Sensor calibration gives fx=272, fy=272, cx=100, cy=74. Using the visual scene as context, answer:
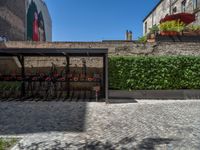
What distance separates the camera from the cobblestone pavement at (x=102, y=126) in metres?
5.36

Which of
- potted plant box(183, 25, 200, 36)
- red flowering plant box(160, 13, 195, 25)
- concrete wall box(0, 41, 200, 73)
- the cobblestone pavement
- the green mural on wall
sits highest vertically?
the green mural on wall

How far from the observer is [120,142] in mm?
5480

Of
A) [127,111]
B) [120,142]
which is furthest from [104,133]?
[127,111]

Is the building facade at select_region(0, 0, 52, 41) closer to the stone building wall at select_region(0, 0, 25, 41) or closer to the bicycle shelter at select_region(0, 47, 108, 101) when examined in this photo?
the stone building wall at select_region(0, 0, 25, 41)

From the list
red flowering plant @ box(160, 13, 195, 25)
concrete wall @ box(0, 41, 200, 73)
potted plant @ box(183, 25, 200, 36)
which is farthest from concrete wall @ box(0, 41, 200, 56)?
red flowering plant @ box(160, 13, 195, 25)

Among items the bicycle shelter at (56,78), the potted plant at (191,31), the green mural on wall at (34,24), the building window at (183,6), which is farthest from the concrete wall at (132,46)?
the green mural on wall at (34,24)

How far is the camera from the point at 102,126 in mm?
6863

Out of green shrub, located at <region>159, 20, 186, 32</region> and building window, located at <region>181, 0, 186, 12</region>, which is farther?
building window, located at <region>181, 0, 186, 12</region>

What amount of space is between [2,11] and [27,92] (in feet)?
24.7

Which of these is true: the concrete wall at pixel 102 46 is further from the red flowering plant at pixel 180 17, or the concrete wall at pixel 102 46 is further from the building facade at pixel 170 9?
the building facade at pixel 170 9

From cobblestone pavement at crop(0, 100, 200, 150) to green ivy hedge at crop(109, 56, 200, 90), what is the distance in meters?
2.52

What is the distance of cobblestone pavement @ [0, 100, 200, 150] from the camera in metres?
5.36

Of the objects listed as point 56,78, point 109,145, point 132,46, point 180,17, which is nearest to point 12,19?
point 56,78

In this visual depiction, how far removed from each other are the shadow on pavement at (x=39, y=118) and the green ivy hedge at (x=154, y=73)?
9.57 feet
